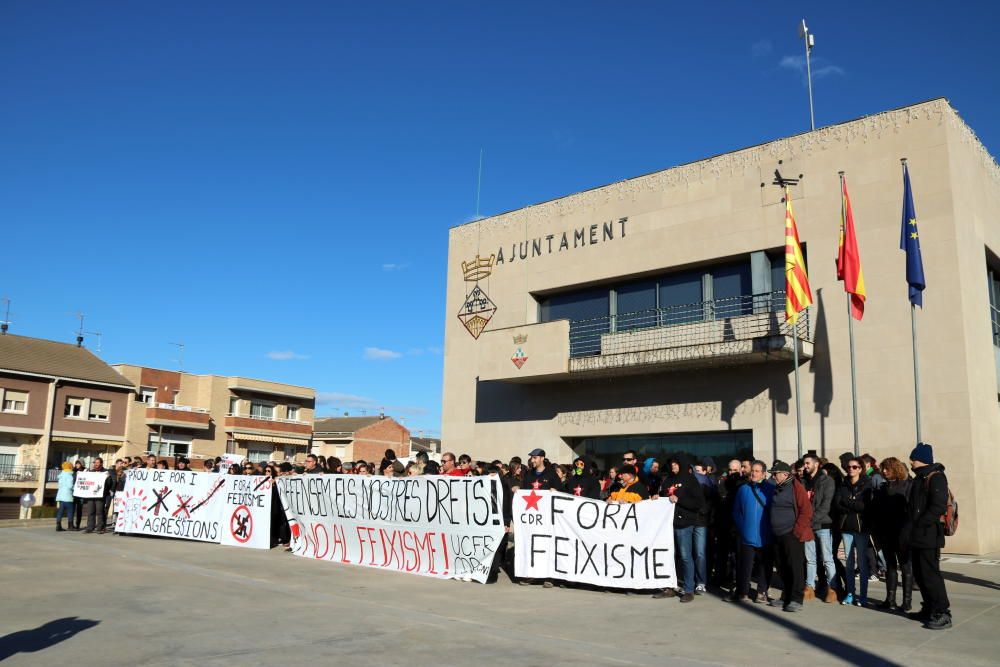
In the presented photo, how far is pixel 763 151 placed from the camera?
19.0 m

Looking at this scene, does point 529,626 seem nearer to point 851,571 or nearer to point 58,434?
point 851,571

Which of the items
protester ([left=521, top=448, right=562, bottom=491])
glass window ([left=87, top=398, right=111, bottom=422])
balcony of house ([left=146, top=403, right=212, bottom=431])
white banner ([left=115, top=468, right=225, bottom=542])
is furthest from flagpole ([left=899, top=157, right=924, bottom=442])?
balcony of house ([left=146, top=403, right=212, bottom=431])

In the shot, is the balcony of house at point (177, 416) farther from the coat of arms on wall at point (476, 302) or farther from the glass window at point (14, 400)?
the coat of arms on wall at point (476, 302)

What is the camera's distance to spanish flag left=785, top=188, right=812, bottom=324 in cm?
1669

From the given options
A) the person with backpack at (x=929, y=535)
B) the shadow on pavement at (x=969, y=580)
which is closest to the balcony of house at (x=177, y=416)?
the shadow on pavement at (x=969, y=580)

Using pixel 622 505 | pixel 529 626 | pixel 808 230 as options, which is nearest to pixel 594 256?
pixel 808 230

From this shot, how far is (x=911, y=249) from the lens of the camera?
15.6 m

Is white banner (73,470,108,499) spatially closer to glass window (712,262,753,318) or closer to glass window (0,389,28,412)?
glass window (712,262,753,318)

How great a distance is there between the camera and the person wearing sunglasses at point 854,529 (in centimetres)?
998

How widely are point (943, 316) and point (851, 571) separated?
8.18 m

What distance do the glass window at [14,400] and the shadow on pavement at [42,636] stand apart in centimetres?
4543

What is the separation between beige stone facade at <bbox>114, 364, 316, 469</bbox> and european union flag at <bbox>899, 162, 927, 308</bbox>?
4481 centimetres

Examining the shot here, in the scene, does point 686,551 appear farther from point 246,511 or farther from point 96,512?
point 96,512

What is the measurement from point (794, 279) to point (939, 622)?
957cm
